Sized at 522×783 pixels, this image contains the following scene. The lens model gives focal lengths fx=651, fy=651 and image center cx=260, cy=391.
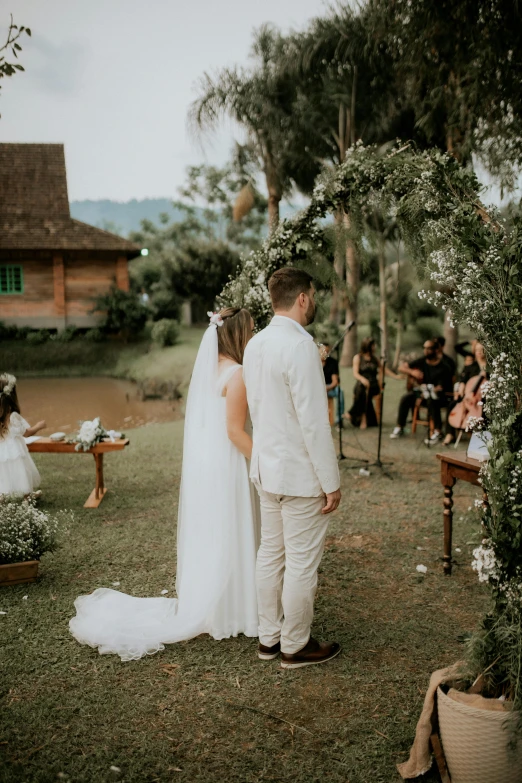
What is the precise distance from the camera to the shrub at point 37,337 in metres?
22.6

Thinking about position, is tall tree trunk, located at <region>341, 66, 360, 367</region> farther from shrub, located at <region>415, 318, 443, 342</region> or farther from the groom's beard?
the groom's beard

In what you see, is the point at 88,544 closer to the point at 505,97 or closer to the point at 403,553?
the point at 403,553

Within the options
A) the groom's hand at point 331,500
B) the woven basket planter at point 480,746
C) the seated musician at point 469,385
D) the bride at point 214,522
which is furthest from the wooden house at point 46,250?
the woven basket planter at point 480,746

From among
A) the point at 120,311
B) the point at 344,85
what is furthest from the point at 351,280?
the point at 120,311

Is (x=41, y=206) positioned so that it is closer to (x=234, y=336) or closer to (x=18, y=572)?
(x=18, y=572)

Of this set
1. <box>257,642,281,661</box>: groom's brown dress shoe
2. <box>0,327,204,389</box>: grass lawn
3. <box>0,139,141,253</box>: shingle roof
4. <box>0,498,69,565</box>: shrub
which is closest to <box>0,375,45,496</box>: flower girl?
<box>0,498,69,565</box>: shrub

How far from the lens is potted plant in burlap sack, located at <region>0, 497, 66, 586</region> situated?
5.24 meters

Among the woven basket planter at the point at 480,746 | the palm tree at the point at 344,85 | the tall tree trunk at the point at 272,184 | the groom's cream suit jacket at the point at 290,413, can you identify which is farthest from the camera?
the tall tree trunk at the point at 272,184

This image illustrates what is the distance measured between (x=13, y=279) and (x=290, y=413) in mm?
22682

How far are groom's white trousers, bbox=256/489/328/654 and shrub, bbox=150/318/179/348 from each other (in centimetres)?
2154

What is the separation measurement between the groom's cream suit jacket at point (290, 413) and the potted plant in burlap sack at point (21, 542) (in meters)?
2.40

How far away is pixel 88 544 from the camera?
251 inches

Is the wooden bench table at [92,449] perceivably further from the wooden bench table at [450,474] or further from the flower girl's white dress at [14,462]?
the wooden bench table at [450,474]

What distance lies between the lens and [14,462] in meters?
7.11
